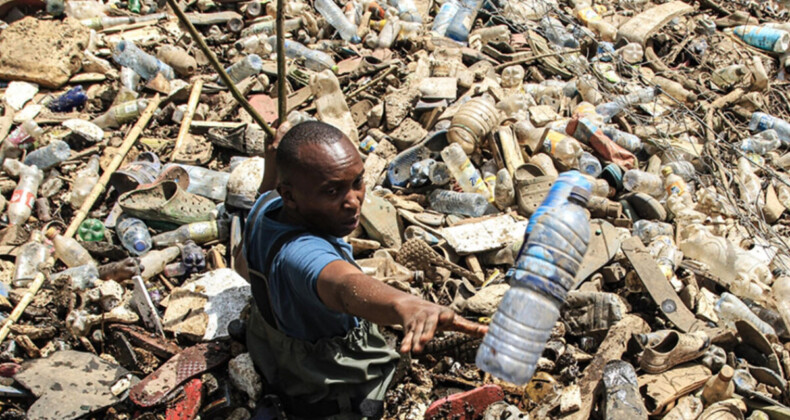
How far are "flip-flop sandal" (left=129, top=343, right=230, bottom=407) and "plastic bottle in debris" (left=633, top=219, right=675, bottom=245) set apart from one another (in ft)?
9.70

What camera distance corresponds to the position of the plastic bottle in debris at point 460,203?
423 centimetres

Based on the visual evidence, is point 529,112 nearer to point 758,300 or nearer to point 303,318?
point 758,300

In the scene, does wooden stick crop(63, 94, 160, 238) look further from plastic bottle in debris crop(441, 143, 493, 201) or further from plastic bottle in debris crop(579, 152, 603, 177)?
plastic bottle in debris crop(579, 152, 603, 177)

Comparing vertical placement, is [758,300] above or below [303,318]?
below

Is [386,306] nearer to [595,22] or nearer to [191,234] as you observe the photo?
[191,234]

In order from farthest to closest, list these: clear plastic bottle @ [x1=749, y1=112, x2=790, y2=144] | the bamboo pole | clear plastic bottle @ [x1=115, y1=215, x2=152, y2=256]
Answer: clear plastic bottle @ [x1=749, y1=112, x2=790, y2=144], clear plastic bottle @ [x1=115, y1=215, x2=152, y2=256], the bamboo pole

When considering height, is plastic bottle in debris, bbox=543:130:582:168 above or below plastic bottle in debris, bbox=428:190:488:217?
above

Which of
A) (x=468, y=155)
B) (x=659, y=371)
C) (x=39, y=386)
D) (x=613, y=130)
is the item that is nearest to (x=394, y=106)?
(x=468, y=155)

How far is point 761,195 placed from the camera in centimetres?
489

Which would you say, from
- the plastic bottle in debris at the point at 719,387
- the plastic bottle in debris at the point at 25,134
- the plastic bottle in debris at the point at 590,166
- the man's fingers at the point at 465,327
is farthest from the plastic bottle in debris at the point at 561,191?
the plastic bottle in debris at the point at 25,134

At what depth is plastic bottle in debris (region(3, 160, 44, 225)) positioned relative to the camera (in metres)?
4.32

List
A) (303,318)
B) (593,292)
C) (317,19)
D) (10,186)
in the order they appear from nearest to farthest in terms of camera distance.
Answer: (303,318) → (593,292) → (10,186) → (317,19)

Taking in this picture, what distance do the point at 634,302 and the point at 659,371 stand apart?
0.64 m

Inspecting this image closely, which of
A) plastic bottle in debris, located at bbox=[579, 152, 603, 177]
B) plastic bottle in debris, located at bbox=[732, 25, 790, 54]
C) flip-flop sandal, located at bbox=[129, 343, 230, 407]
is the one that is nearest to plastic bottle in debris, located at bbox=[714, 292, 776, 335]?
plastic bottle in debris, located at bbox=[579, 152, 603, 177]
